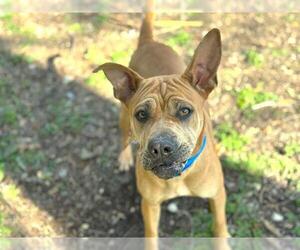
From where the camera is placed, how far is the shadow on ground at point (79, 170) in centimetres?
482

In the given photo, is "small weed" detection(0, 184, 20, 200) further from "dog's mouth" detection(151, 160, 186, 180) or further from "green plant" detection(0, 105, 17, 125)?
"dog's mouth" detection(151, 160, 186, 180)

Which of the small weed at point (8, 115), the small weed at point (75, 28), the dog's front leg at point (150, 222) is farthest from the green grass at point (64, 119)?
the dog's front leg at point (150, 222)

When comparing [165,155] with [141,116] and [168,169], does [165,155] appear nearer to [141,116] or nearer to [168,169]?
[168,169]

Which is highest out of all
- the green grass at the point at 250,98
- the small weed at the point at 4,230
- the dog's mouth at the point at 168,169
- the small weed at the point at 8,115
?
the dog's mouth at the point at 168,169

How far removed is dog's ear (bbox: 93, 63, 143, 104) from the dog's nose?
67cm

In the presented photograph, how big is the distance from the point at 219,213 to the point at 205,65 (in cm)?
131

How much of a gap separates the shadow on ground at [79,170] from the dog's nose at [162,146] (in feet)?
5.11

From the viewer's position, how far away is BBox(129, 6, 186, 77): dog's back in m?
4.52

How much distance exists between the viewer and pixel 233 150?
5168mm

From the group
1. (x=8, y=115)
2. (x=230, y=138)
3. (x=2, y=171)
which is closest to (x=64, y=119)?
(x=8, y=115)

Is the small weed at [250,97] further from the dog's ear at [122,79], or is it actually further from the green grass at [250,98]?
the dog's ear at [122,79]

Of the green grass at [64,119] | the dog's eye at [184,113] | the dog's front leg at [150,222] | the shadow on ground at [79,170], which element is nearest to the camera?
the dog's eye at [184,113]

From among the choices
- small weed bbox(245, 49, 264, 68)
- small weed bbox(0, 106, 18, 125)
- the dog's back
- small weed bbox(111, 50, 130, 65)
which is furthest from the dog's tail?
small weed bbox(0, 106, 18, 125)

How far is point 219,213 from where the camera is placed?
14.6 feet
